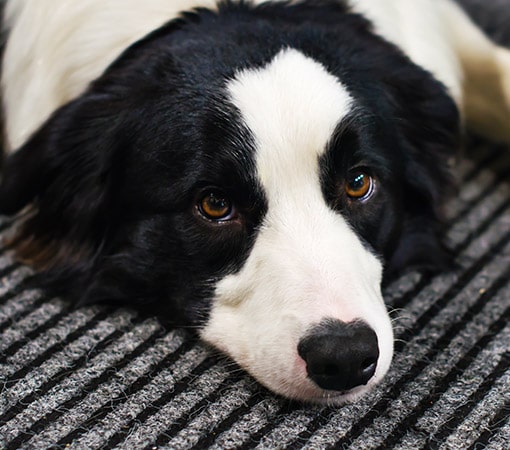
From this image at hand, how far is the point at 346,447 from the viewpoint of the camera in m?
1.15

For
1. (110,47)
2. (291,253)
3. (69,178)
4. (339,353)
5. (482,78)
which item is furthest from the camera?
(482,78)

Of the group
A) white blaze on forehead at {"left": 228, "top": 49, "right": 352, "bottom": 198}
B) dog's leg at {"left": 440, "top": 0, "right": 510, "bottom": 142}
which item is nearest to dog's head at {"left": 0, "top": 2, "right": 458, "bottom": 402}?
white blaze on forehead at {"left": 228, "top": 49, "right": 352, "bottom": 198}

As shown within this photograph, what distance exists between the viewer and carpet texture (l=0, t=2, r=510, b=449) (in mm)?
1163

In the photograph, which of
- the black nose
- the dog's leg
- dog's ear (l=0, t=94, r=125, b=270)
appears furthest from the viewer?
the dog's leg

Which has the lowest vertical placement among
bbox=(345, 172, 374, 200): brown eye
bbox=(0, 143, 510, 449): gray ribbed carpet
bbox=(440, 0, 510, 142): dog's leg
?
bbox=(0, 143, 510, 449): gray ribbed carpet

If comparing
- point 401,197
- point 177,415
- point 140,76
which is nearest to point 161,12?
point 140,76

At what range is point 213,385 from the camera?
1.25 m

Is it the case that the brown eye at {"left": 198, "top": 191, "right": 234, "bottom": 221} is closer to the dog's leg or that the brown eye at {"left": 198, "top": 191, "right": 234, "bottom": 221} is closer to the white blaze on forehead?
the white blaze on forehead

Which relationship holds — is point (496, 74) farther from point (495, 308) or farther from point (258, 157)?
point (258, 157)

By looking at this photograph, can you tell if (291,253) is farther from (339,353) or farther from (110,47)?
(110,47)

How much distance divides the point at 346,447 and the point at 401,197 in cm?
44

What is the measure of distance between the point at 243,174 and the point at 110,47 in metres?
0.41

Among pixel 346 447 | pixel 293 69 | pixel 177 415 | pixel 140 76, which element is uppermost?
pixel 293 69

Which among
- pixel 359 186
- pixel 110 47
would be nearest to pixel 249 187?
pixel 359 186
